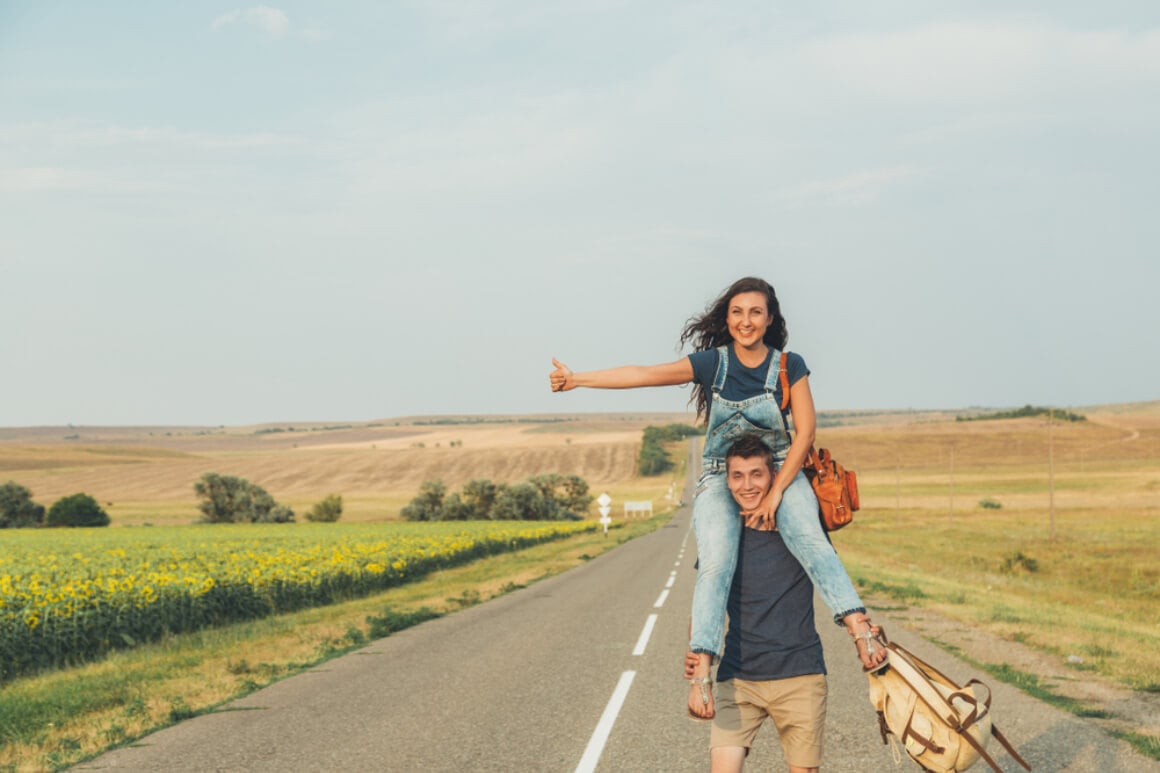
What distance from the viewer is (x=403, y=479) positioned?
116m

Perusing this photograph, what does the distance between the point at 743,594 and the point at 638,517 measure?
78.0m

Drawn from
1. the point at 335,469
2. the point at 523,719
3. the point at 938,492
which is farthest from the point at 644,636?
the point at 335,469

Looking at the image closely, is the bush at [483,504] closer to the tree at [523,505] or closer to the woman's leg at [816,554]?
the tree at [523,505]

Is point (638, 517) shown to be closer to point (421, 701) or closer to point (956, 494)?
point (956, 494)

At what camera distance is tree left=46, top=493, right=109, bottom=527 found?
7000 centimetres

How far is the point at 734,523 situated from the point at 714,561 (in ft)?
0.61

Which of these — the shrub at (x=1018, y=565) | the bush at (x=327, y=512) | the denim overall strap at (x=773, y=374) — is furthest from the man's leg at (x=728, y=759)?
the bush at (x=327, y=512)

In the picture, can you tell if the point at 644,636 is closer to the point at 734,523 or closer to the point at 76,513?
the point at 734,523

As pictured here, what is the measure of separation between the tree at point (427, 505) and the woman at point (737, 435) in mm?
66929

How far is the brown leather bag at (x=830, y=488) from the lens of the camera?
154 inches

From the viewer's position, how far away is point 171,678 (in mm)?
11477

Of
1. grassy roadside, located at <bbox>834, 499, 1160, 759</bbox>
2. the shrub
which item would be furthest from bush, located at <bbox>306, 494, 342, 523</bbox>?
the shrub

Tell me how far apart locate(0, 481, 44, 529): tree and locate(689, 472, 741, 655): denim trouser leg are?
76.8 metres

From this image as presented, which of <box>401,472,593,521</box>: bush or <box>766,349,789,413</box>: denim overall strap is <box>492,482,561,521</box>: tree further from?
<box>766,349,789,413</box>: denim overall strap
